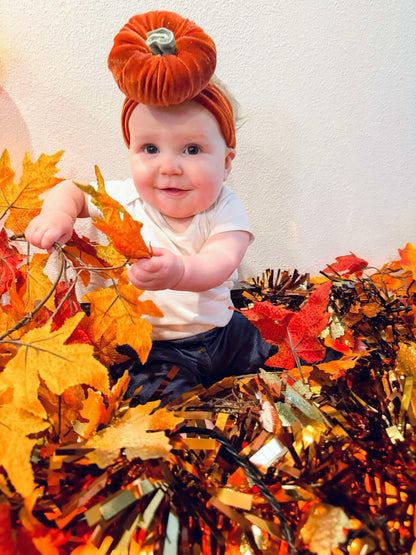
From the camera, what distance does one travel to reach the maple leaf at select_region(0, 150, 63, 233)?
406 millimetres

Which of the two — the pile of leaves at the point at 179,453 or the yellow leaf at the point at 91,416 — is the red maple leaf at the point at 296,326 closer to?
the pile of leaves at the point at 179,453

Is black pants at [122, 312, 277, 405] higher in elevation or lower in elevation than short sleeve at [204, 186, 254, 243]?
lower

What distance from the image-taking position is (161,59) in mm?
404

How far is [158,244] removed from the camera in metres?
0.55

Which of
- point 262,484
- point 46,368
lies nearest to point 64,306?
point 46,368

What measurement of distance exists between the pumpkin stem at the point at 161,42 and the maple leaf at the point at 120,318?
0.23 metres

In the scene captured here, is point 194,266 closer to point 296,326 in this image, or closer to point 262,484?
point 296,326

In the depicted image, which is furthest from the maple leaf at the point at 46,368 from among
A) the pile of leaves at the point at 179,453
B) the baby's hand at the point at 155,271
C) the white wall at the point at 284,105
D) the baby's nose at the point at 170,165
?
the white wall at the point at 284,105

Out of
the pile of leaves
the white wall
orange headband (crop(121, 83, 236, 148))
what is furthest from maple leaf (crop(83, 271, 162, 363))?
the white wall

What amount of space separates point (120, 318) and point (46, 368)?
0.40 ft

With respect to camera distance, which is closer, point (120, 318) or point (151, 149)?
point (120, 318)

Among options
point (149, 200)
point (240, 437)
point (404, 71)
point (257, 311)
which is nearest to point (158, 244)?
point (149, 200)

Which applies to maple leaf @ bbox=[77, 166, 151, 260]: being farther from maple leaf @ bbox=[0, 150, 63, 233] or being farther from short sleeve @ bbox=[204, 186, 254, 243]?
short sleeve @ bbox=[204, 186, 254, 243]

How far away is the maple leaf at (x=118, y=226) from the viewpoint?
31 centimetres
